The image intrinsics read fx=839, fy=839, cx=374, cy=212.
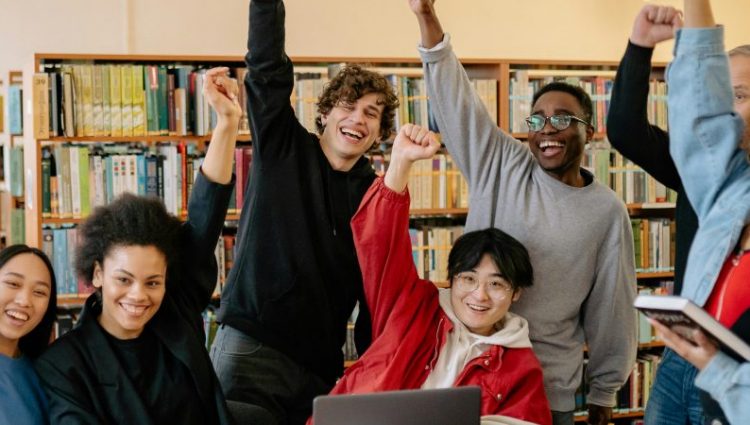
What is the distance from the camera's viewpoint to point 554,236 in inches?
86.2

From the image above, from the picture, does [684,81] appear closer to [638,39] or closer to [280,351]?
[638,39]

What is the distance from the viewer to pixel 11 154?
17.1 ft

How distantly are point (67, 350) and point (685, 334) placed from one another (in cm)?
137

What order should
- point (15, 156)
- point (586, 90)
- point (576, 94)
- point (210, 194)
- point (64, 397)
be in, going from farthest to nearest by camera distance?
1. point (15, 156)
2. point (586, 90)
3. point (576, 94)
4. point (210, 194)
5. point (64, 397)

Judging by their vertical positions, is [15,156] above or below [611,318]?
above

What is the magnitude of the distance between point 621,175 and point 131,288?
316 cm

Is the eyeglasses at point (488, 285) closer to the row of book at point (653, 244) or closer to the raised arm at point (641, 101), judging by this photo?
the raised arm at point (641, 101)

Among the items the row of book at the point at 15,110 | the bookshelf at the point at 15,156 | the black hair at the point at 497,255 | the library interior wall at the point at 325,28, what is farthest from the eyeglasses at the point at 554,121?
the row of book at the point at 15,110

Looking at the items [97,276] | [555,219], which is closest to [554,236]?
[555,219]

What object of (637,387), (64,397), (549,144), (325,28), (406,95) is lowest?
(637,387)

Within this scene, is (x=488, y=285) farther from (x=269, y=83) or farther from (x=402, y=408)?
(x=269, y=83)

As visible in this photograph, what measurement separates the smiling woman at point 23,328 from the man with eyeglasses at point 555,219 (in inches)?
43.2

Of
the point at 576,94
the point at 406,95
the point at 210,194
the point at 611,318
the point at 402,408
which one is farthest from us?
the point at 406,95

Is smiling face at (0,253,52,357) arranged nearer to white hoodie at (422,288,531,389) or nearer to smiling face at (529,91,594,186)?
white hoodie at (422,288,531,389)
